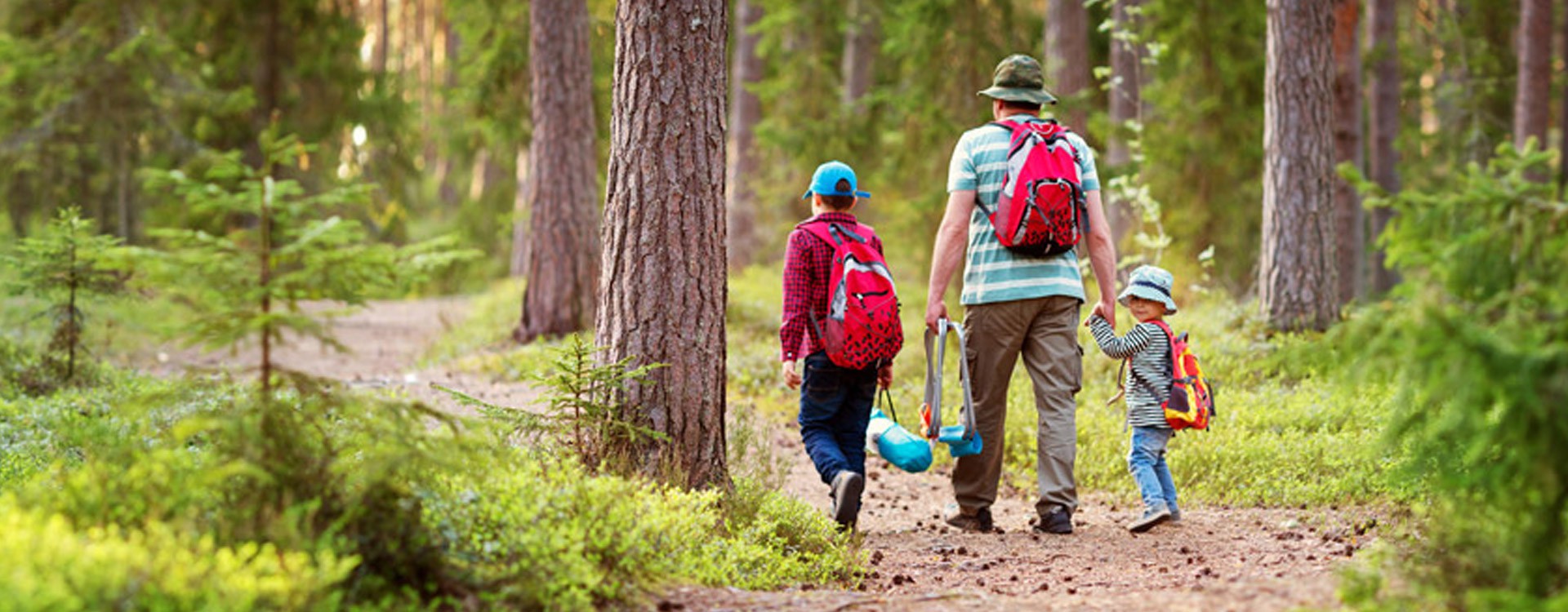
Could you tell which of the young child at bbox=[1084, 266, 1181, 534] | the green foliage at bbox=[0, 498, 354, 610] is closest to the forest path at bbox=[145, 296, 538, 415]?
the green foliage at bbox=[0, 498, 354, 610]

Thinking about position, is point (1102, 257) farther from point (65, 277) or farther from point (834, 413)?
point (65, 277)

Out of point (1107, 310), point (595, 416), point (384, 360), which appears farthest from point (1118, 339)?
point (384, 360)

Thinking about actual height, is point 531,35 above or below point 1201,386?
above

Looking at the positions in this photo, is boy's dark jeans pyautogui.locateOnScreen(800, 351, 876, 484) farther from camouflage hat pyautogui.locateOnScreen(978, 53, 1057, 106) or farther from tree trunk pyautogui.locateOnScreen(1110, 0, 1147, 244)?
tree trunk pyautogui.locateOnScreen(1110, 0, 1147, 244)

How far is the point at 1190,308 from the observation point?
13039 mm

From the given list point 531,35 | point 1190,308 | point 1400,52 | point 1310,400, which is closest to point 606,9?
point 531,35

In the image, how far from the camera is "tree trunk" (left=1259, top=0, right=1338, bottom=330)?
33.8 feet

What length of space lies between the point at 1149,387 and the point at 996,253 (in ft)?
3.58

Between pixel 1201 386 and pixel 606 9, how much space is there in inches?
590

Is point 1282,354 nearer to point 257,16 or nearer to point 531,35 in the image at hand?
point 531,35

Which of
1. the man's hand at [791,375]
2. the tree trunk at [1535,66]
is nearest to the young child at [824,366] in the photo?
the man's hand at [791,375]

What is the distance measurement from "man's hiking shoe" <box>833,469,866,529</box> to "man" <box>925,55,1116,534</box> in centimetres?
90

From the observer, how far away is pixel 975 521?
6.54 metres

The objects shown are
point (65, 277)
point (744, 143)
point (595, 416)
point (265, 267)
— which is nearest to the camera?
point (265, 267)
